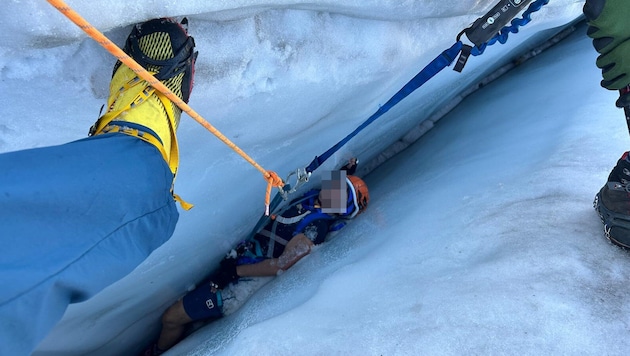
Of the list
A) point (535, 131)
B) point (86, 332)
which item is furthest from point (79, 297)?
point (535, 131)

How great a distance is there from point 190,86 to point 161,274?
0.94 metres

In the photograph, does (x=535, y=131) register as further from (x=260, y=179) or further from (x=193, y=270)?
(x=193, y=270)

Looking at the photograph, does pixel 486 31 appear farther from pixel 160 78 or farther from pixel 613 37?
pixel 160 78

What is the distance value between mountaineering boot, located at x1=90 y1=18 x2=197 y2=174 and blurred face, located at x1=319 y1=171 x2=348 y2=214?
1.04 metres

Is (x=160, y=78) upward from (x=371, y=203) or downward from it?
upward

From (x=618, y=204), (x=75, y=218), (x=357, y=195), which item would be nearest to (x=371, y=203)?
(x=357, y=195)

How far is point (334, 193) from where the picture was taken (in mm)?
1990

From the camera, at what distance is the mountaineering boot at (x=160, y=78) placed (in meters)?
0.88

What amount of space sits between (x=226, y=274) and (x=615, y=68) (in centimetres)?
161

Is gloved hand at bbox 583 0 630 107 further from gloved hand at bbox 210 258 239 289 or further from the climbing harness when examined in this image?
gloved hand at bbox 210 258 239 289

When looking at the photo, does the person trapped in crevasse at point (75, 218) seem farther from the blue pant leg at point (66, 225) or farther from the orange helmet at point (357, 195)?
the orange helmet at point (357, 195)

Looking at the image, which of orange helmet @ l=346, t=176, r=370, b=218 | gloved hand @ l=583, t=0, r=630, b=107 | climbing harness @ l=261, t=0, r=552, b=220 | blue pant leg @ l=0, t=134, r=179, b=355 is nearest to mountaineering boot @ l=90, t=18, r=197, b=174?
blue pant leg @ l=0, t=134, r=179, b=355

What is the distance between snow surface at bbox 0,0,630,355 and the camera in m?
0.95

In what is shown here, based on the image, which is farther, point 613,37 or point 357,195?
point 357,195
